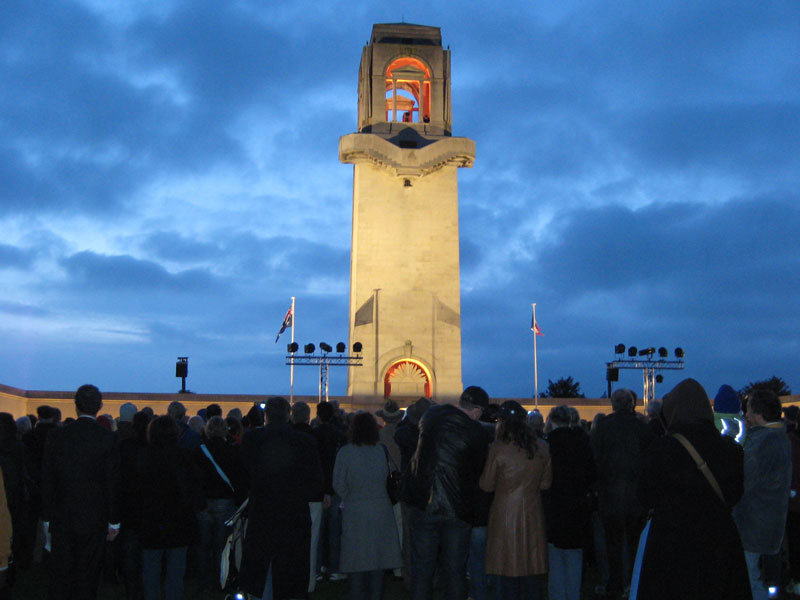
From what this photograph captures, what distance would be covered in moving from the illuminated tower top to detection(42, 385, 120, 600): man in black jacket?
2883cm

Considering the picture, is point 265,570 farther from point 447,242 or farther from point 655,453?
point 447,242

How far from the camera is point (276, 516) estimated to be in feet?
22.4

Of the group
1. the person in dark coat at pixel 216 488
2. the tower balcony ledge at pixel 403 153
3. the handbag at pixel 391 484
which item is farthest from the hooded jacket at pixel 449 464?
the tower balcony ledge at pixel 403 153

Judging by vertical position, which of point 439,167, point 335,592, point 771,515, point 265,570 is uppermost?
point 439,167

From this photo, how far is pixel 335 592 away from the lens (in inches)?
389

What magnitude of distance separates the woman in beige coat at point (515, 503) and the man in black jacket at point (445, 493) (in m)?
0.17

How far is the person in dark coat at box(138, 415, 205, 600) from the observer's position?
7.33m

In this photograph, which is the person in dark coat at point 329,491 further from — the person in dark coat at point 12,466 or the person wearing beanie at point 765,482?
the person wearing beanie at point 765,482

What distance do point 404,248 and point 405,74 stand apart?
8.01 metres

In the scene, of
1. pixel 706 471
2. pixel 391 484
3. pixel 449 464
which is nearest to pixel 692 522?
pixel 706 471

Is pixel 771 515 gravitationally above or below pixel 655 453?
below

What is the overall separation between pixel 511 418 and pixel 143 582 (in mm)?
3660

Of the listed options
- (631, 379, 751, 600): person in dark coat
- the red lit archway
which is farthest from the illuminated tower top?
(631, 379, 751, 600): person in dark coat

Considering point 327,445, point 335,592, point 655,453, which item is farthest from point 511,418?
point 335,592
